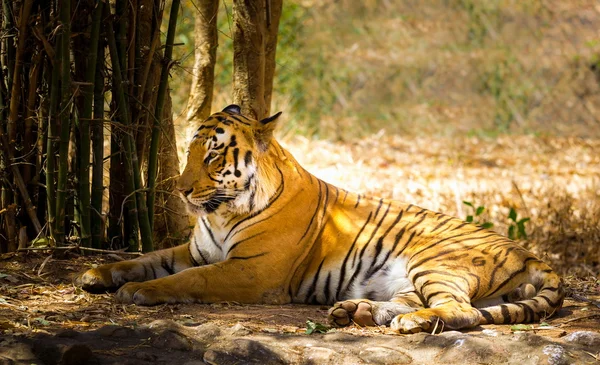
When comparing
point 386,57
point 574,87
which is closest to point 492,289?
point 574,87

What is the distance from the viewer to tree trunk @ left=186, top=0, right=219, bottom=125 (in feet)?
19.6

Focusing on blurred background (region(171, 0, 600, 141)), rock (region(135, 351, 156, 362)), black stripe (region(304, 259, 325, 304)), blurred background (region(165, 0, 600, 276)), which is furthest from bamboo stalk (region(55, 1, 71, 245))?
blurred background (region(171, 0, 600, 141))

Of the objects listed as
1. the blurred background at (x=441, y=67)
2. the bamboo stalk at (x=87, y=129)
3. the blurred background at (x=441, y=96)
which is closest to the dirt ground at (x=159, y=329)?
the bamboo stalk at (x=87, y=129)

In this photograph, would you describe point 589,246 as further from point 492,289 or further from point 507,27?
→ point 507,27

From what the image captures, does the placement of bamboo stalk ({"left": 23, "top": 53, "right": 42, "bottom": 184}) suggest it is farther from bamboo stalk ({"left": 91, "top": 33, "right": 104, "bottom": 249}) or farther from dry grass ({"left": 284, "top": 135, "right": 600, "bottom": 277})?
dry grass ({"left": 284, "top": 135, "right": 600, "bottom": 277})

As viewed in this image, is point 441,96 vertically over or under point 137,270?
over

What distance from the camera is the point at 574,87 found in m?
14.3

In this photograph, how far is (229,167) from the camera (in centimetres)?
452

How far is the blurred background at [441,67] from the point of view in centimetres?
1362

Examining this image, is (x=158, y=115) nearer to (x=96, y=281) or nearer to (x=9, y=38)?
(x=9, y=38)

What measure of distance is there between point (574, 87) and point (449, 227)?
34.2ft

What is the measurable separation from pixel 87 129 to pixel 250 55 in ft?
4.59

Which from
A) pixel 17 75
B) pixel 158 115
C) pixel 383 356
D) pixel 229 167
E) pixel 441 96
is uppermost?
pixel 441 96

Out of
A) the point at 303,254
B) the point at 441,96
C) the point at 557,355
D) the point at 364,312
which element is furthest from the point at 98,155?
the point at 441,96
